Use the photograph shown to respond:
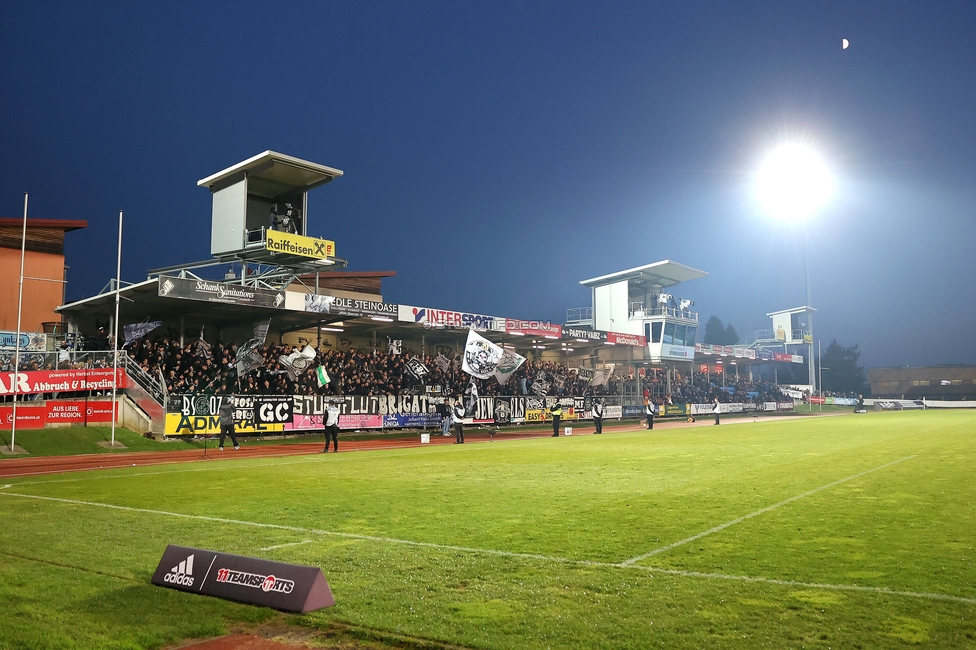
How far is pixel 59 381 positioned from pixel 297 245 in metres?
15.3

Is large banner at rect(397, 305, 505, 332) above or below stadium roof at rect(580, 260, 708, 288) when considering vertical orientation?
below

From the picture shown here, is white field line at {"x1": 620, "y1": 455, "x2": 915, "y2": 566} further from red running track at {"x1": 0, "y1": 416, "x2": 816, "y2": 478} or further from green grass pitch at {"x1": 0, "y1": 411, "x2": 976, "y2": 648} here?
red running track at {"x1": 0, "y1": 416, "x2": 816, "y2": 478}

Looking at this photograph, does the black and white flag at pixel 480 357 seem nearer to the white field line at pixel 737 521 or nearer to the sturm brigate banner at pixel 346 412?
the sturm brigate banner at pixel 346 412

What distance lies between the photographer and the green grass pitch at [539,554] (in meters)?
5.17

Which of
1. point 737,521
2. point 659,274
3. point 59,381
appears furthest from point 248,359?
point 659,274

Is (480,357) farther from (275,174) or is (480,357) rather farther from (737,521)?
(737,521)

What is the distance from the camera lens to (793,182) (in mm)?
75875

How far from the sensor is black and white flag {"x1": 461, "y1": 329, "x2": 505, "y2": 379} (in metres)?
30.9

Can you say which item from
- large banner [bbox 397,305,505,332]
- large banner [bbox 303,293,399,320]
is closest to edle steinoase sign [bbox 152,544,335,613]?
large banner [bbox 303,293,399,320]

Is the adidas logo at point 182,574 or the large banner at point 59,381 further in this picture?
the large banner at point 59,381

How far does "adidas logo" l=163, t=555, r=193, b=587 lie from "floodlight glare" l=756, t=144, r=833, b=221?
78.6 meters

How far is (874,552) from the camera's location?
24.4 ft

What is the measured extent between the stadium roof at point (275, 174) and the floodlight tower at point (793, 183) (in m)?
53.3

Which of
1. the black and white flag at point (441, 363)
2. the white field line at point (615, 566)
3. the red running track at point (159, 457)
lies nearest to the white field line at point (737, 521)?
the white field line at point (615, 566)
